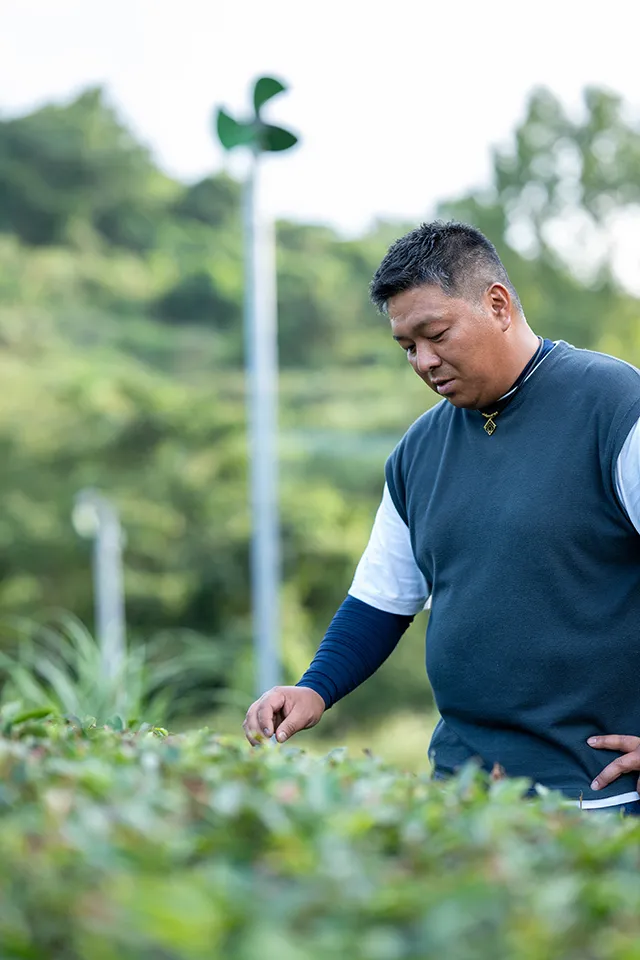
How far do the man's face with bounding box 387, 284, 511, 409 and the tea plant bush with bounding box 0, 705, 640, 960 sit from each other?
1.14 m

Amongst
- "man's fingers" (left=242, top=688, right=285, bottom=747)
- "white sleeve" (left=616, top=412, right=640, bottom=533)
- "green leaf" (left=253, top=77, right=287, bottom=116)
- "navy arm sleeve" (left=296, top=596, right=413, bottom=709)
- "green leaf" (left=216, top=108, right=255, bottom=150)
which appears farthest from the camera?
"green leaf" (left=216, top=108, right=255, bottom=150)

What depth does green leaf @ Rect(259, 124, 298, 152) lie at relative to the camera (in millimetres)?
6887

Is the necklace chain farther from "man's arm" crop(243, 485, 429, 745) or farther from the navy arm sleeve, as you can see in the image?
the navy arm sleeve

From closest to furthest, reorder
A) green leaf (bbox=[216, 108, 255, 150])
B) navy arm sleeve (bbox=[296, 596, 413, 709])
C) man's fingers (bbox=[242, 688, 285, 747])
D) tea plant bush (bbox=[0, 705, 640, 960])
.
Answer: tea plant bush (bbox=[0, 705, 640, 960]) → man's fingers (bbox=[242, 688, 285, 747]) → navy arm sleeve (bbox=[296, 596, 413, 709]) → green leaf (bbox=[216, 108, 255, 150])

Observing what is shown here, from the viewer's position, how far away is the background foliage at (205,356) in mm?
20391

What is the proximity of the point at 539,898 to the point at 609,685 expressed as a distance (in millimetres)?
1320

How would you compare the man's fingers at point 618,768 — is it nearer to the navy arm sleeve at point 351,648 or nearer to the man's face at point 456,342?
the navy arm sleeve at point 351,648

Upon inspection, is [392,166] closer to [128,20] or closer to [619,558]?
[128,20]

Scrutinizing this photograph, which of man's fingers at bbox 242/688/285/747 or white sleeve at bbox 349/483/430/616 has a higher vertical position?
white sleeve at bbox 349/483/430/616

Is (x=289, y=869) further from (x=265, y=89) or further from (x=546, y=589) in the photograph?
(x=265, y=89)

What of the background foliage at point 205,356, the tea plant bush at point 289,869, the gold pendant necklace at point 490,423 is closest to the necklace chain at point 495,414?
the gold pendant necklace at point 490,423

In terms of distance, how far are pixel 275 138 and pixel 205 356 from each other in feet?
50.8

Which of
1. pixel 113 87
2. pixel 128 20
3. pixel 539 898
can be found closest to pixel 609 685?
pixel 539 898

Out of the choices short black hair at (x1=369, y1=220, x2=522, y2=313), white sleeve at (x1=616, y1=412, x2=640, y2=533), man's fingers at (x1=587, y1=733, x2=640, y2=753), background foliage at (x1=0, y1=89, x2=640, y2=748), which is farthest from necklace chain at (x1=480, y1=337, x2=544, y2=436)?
background foliage at (x1=0, y1=89, x2=640, y2=748)
